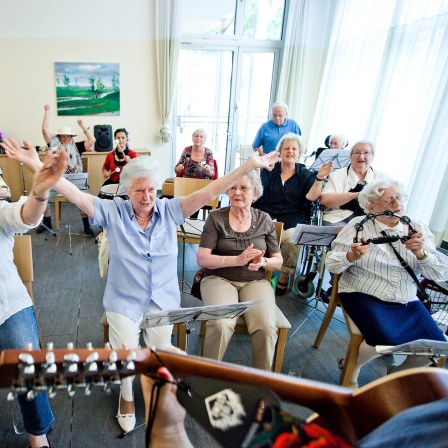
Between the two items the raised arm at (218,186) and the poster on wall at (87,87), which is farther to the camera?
the poster on wall at (87,87)

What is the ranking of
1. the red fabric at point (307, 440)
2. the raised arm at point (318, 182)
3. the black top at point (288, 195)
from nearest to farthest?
the red fabric at point (307, 440)
the raised arm at point (318, 182)
the black top at point (288, 195)

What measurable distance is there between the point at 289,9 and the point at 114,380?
247 inches

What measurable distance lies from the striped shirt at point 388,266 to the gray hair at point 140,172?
113 centimetres

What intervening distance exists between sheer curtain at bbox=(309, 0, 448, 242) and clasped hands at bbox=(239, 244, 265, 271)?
7.69 ft

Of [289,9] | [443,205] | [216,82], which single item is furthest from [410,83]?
[216,82]

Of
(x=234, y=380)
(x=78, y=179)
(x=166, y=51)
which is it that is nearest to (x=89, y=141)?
(x=78, y=179)

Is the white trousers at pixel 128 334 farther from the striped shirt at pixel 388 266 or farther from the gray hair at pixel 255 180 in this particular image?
the striped shirt at pixel 388 266

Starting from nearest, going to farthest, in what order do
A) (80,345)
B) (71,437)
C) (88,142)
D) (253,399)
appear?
(253,399) → (71,437) → (80,345) → (88,142)

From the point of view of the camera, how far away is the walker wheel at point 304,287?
283 cm

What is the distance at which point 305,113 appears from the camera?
603 cm

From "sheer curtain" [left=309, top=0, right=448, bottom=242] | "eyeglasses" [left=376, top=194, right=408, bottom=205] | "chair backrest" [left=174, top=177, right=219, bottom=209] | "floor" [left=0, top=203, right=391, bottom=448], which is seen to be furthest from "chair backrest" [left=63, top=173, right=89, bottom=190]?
"sheer curtain" [left=309, top=0, right=448, bottom=242]

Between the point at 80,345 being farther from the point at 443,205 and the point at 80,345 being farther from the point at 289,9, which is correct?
the point at 289,9

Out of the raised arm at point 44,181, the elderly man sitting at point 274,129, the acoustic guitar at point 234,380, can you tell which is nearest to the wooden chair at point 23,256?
the raised arm at point 44,181

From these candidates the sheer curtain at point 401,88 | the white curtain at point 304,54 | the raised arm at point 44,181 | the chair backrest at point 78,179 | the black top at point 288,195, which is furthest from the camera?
the white curtain at point 304,54
